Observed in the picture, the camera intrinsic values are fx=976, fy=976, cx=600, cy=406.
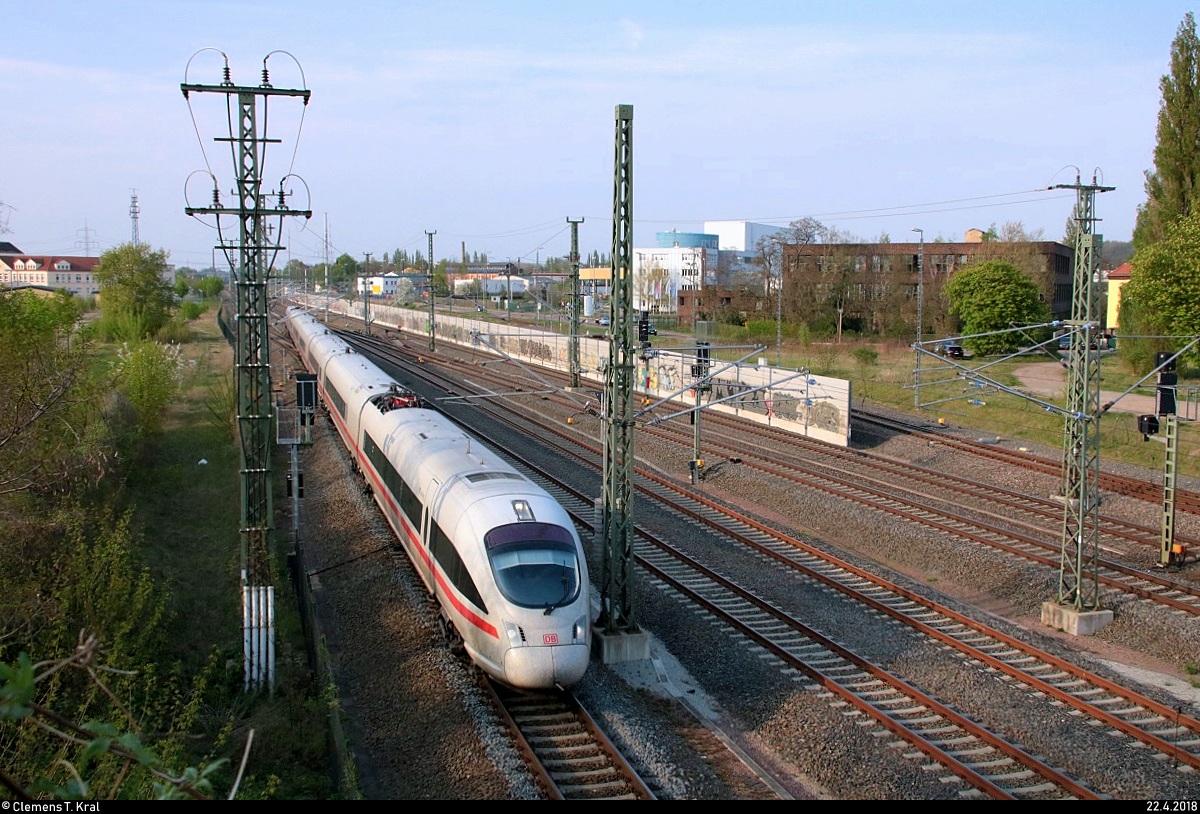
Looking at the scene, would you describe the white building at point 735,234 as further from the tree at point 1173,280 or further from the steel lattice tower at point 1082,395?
the steel lattice tower at point 1082,395

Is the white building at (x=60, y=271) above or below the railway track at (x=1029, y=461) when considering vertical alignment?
above

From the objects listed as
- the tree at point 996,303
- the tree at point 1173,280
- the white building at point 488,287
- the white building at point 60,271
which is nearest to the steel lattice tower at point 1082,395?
→ the tree at point 1173,280

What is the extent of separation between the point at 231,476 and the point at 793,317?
4727cm

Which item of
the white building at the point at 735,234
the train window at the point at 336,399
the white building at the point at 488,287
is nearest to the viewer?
the train window at the point at 336,399

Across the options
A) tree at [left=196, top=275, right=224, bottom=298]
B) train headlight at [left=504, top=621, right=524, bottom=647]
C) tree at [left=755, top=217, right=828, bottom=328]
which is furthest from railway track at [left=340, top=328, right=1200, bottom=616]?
tree at [left=196, top=275, right=224, bottom=298]

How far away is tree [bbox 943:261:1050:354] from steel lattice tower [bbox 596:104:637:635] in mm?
41684

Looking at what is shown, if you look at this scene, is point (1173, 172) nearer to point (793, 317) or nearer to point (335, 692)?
point (793, 317)

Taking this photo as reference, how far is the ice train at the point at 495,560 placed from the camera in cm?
1094

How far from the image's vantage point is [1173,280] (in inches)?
1447

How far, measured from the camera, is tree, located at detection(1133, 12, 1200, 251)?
42781 mm

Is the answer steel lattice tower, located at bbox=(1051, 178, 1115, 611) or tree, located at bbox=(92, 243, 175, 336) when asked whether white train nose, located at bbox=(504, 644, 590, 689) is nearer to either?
steel lattice tower, located at bbox=(1051, 178, 1115, 611)

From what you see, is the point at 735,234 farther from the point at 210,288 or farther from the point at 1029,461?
the point at 1029,461

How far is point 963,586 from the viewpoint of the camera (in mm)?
17609

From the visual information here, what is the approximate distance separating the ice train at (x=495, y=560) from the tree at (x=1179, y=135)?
39585 millimetres
